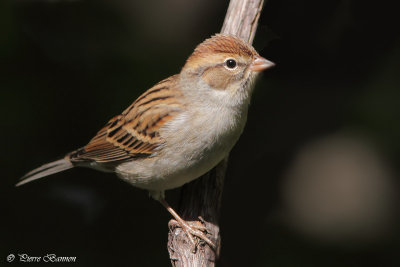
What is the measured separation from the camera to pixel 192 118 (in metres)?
3.14

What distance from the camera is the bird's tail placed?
3514mm

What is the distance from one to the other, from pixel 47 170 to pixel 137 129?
2.32 feet

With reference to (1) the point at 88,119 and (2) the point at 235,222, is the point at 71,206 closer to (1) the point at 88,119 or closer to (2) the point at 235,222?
(1) the point at 88,119

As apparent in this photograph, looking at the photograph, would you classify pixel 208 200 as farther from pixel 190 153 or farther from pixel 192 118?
pixel 192 118

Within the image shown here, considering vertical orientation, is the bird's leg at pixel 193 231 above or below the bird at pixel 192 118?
below

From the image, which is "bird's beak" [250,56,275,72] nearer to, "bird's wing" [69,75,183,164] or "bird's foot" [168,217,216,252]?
"bird's wing" [69,75,183,164]

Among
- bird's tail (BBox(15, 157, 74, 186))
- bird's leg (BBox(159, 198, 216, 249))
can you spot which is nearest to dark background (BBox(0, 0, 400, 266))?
bird's tail (BBox(15, 157, 74, 186))

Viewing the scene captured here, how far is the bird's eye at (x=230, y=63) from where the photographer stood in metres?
3.09

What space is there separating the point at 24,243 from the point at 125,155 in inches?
36.0

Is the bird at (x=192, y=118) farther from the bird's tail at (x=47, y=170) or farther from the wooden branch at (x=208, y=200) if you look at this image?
the bird's tail at (x=47, y=170)

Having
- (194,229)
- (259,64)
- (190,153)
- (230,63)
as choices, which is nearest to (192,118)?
(190,153)

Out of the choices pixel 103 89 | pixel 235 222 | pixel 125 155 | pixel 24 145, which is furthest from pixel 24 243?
pixel 235 222

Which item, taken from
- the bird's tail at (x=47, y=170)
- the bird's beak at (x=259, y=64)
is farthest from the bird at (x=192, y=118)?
the bird's tail at (x=47, y=170)

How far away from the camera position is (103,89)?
3.63 meters
